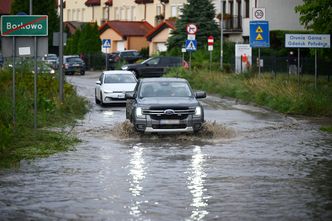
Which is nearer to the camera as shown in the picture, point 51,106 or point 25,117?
point 25,117

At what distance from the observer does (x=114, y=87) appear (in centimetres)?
3669

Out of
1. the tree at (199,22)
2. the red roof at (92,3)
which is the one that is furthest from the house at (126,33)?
the tree at (199,22)

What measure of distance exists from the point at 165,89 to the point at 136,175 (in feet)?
30.2

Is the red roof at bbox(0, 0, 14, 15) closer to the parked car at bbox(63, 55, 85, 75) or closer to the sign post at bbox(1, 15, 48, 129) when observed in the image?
the parked car at bbox(63, 55, 85, 75)

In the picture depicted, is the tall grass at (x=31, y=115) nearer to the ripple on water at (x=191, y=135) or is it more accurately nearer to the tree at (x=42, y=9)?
the ripple on water at (x=191, y=135)

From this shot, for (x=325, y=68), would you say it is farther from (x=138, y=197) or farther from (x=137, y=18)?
(x=137, y=18)

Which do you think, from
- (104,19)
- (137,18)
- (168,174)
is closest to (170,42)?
(137,18)

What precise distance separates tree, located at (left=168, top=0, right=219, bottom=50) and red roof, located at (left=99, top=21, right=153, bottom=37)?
21559 millimetres

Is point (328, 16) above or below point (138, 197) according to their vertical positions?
above

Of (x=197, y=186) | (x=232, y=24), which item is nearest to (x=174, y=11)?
(x=232, y=24)

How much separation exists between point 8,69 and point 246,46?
27.9 metres

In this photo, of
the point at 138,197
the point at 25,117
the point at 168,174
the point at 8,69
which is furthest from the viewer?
the point at 8,69

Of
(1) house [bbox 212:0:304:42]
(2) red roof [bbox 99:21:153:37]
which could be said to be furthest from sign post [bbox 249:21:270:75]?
(2) red roof [bbox 99:21:153:37]

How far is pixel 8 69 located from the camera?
30703 millimetres
